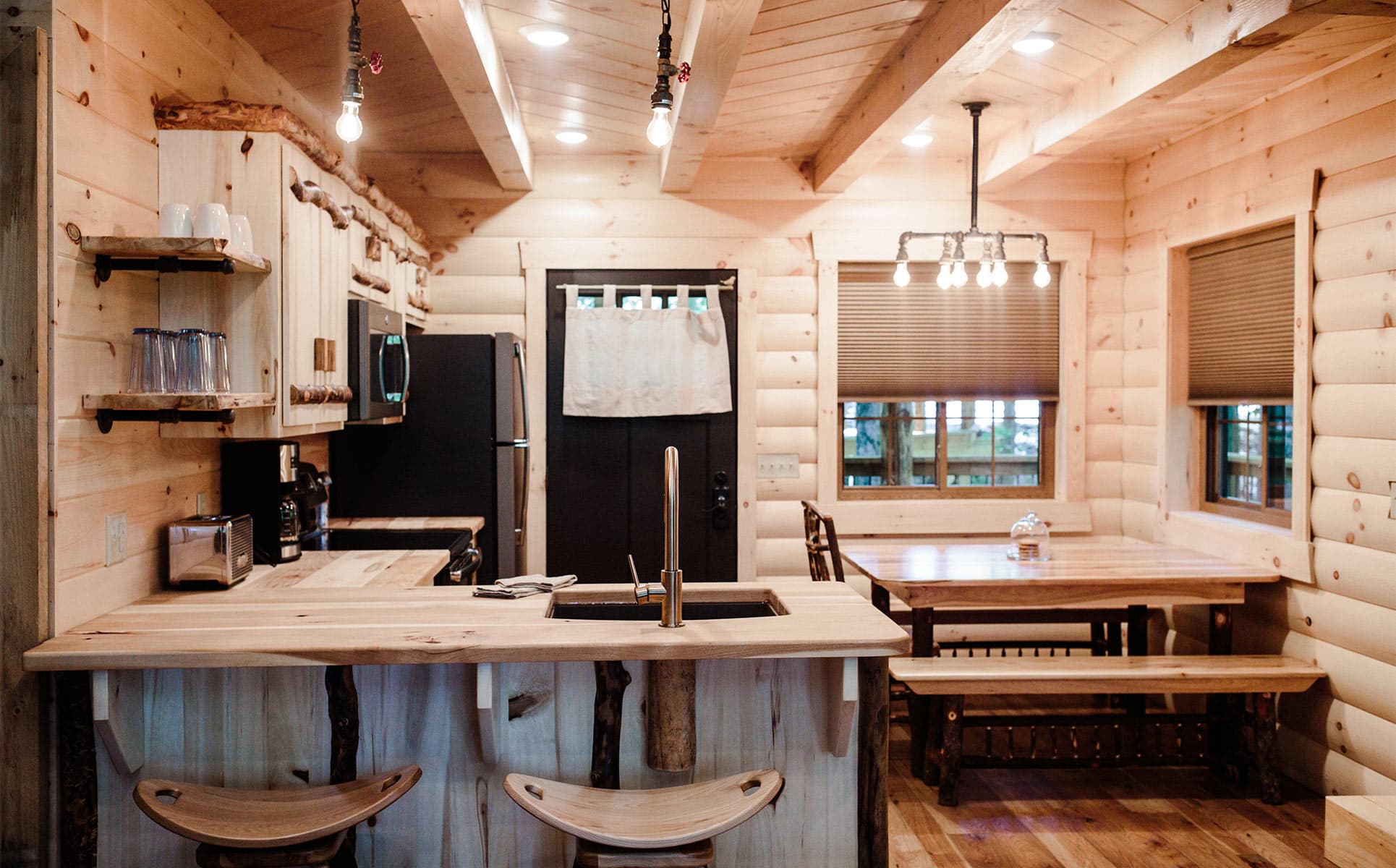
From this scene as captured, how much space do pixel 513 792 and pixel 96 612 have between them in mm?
1117

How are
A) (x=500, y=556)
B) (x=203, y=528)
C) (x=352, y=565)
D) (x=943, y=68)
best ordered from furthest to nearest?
1. (x=500, y=556)
2. (x=352, y=565)
3. (x=943, y=68)
4. (x=203, y=528)

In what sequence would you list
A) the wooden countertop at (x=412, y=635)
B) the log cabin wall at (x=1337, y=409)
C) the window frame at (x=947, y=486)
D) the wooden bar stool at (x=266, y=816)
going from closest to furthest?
the wooden bar stool at (x=266, y=816) → the wooden countertop at (x=412, y=635) → the log cabin wall at (x=1337, y=409) → the window frame at (x=947, y=486)

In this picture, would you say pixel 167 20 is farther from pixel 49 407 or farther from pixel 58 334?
pixel 49 407

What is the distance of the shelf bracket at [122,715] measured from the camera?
201 centimetres

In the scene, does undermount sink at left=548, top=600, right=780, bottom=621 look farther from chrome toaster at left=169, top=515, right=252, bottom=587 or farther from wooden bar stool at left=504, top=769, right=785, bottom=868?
chrome toaster at left=169, top=515, right=252, bottom=587

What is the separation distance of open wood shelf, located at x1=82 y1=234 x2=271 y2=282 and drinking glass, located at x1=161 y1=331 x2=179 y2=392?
0.15 m

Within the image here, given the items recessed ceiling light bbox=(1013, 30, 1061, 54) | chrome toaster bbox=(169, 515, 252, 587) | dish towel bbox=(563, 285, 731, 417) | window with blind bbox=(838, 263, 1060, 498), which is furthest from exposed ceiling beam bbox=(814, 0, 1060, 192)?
chrome toaster bbox=(169, 515, 252, 587)

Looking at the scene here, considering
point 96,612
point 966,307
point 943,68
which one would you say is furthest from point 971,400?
point 96,612

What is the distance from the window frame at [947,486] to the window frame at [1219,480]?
69 centimetres

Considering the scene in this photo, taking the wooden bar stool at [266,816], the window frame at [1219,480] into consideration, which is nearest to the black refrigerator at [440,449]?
the wooden bar stool at [266,816]

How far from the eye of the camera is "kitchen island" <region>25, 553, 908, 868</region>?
2.09m

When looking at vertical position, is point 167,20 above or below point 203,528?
above

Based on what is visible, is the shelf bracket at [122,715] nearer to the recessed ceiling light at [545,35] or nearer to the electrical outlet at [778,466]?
the recessed ceiling light at [545,35]

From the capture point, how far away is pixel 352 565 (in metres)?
3.05
